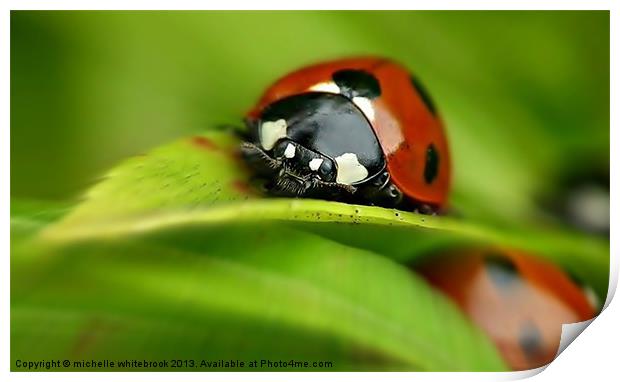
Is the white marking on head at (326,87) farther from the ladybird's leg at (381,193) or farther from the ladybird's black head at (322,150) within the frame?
the ladybird's leg at (381,193)

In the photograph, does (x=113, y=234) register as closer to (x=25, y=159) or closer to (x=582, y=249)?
(x=25, y=159)

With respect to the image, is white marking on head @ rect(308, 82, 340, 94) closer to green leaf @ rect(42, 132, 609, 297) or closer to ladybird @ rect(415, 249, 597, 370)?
green leaf @ rect(42, 132, 609, 297)

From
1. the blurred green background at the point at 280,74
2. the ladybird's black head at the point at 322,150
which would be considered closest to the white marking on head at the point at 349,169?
the ladybird's black head at the point at 322,150

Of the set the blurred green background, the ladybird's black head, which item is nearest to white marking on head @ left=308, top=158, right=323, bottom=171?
the ladybird's black head

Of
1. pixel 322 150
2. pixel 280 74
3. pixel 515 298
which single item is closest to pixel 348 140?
pixel 322 150

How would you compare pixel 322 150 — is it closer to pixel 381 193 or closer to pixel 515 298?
pixel 381 193
